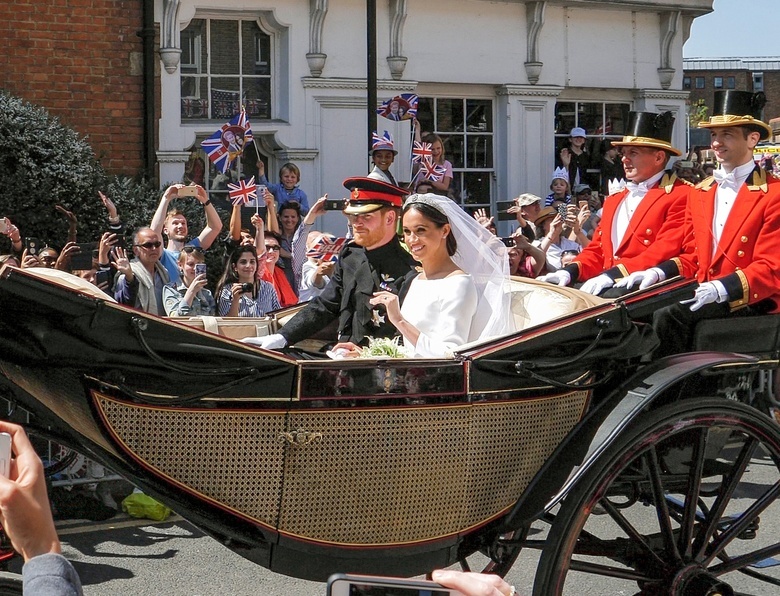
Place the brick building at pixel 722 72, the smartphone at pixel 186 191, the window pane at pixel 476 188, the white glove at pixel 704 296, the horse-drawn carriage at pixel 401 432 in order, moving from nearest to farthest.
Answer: the horse-drawn carriage at pixel 401 432, the white glove at pixel 704 296, the smartphone at pixel 186 191, the window pane at pixel 476 188, the brick building at pixel 722 72

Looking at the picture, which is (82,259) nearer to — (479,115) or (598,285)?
(598,285)

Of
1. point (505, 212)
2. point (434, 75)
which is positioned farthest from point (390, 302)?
point (434, 75)

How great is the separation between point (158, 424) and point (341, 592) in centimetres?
165

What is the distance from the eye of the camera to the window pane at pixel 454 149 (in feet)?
44.0

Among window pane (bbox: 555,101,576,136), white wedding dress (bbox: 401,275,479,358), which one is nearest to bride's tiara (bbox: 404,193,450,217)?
white wedding dress (bbox: 401,275,479,358)

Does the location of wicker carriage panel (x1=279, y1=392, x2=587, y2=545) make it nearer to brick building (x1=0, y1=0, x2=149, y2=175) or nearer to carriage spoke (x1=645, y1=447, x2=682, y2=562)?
carriage spoke (x1=645, y1=447, x2=682, y2=562)

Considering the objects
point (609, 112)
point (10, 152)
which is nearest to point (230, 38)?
point (10, 152)

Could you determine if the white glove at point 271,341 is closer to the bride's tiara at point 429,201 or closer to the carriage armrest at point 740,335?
the bride's tiara at point 429,201

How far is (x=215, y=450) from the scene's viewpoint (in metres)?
3.23

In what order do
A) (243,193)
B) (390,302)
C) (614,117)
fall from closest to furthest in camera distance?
1. (390,302)
2. (243,193)
3. (614,117)

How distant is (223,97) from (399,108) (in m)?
1.96

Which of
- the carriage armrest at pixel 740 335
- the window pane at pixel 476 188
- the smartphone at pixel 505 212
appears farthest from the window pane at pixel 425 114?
the carriage armrest at pixel 740 335

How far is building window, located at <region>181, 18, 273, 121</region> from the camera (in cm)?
1184

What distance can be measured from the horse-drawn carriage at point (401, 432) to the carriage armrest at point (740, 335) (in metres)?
0.38
